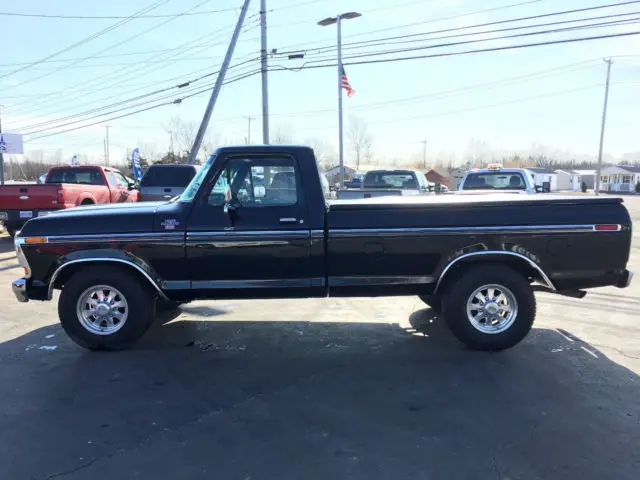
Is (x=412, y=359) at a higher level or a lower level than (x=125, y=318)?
lower

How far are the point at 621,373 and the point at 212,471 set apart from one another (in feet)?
12.1

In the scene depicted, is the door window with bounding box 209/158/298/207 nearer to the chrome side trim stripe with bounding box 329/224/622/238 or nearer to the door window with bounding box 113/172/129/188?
the chrome side trim stripe with bounding box 329/224/622/238

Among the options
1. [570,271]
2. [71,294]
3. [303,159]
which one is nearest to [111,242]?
[71,294]

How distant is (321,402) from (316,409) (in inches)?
5.2

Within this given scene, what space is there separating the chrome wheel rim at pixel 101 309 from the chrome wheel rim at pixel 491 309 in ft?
11.5

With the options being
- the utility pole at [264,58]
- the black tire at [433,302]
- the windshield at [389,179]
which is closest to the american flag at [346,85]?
the utility pole at [264,58]

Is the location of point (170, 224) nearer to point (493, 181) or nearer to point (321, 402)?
point (321, 402)

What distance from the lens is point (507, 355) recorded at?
5180mm

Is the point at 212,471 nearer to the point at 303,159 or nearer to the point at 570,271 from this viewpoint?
the point at 303,159

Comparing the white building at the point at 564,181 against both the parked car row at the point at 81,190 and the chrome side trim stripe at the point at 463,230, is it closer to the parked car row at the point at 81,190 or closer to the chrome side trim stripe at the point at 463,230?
the parked car row at the point at 81,190

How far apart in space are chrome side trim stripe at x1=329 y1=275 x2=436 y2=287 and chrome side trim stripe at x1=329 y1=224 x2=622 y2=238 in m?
0.44

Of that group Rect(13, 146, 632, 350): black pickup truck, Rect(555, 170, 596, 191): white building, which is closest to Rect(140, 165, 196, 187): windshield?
Rect(13, 146, 632, 350): black pickup truck

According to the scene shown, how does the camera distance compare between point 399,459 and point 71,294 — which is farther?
point 71,294

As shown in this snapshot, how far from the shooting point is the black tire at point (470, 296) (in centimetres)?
520
